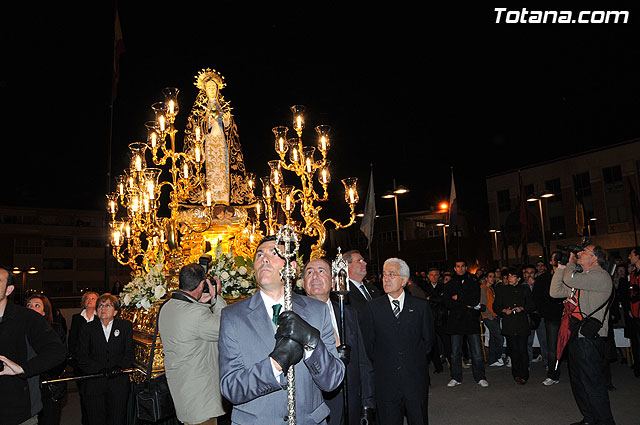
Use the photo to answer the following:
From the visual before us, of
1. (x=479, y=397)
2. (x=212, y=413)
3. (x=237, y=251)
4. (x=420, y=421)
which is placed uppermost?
(x=237, y=251)

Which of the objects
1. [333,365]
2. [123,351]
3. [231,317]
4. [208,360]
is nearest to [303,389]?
[333,365]

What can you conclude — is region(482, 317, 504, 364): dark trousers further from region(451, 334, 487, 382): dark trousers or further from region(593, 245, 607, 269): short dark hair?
region(593, 245, 607, 269): short dark hair

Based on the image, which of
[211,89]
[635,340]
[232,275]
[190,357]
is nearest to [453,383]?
[635,340]

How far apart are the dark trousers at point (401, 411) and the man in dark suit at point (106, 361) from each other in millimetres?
3248

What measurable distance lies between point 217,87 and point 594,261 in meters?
7.53

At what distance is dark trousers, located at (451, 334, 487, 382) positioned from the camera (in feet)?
31.3

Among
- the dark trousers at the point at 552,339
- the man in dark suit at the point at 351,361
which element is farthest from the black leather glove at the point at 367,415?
the dark trousers at the point at 552,339

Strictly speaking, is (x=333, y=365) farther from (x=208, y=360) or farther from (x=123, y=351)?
(x=123, y=351)

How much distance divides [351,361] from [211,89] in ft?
23.4

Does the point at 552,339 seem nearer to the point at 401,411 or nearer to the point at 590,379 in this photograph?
the point at 590,379

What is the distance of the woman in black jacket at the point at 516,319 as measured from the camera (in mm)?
9523

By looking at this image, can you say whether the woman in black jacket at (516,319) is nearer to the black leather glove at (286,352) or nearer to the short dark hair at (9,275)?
the black leather glove at (286,352)

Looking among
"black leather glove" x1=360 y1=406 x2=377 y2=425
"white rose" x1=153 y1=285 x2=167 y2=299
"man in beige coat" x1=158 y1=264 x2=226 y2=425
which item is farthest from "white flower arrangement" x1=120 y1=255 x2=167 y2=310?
"black leather glove" x1=360 y1=406 x2=377 y2=425

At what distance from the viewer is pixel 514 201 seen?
44375 mm
